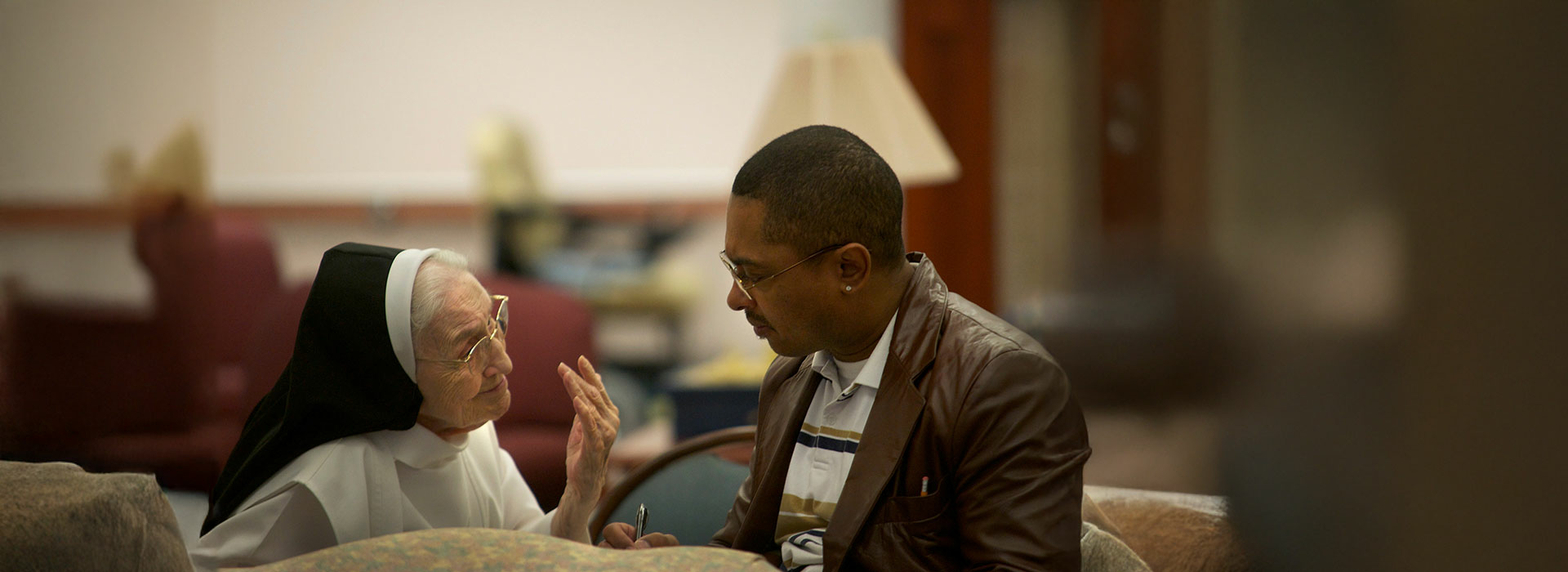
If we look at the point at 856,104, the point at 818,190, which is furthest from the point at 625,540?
the point at 856,104

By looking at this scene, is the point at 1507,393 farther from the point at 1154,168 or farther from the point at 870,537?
the point at 1154,168

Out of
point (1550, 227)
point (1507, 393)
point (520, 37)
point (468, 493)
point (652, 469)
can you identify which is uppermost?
point (520, 37)

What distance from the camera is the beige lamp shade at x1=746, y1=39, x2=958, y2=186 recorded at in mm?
1920

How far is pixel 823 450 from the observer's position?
1011mm

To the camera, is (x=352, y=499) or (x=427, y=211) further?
(x=427, y=211)

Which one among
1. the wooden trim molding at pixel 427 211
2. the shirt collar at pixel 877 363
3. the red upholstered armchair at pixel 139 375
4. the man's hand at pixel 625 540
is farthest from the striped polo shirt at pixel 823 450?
the wooden trim molding at pixel 427 211

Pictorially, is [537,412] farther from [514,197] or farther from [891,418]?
[514,197]

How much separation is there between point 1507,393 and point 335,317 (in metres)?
0.79

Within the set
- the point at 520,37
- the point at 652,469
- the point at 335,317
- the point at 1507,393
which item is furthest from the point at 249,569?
the point at 520,37

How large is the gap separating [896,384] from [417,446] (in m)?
0.40

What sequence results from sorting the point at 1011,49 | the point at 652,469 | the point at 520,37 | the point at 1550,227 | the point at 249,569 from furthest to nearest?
the point at 520,37 < the point at 1011,49 < the point at 652,469 < the point at 249,569 < the point at 1550,227

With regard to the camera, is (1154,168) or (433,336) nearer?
(433,336)

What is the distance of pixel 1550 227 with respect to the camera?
0.63 meters

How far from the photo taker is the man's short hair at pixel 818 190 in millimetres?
904
